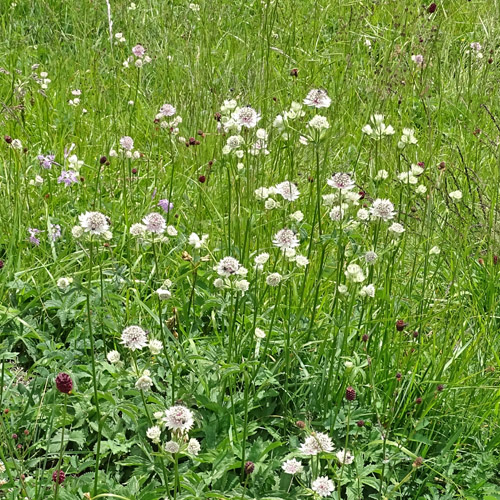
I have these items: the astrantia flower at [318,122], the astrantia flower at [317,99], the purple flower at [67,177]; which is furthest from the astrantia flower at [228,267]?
the purple flower at [67,177]

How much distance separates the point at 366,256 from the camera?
1.81 m

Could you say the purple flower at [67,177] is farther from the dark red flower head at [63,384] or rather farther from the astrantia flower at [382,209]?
the dark red flower head at [63,384]

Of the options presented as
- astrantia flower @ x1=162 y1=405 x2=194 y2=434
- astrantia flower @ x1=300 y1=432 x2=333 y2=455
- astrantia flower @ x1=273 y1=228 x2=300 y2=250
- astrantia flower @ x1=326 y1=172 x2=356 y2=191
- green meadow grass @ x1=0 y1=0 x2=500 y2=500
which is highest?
astrantia flower @ x1=326 y1=172 x2=356 y2=191

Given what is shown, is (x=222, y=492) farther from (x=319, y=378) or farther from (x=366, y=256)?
(x=366, y=256)

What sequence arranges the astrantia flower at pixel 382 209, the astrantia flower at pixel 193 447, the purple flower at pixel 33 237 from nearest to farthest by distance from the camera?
the astrantia flower at pixel 193 447, the astrantia flower at pixel 382 209, the purple flower at pixel 33 237

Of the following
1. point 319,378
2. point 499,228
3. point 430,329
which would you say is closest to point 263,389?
point 319,378

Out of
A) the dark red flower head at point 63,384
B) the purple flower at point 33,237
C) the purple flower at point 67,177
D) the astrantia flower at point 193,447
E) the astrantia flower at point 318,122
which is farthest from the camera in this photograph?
the purple flower at point 67,177

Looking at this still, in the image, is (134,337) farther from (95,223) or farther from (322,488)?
(322,488)

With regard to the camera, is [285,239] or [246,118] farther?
[246,118]

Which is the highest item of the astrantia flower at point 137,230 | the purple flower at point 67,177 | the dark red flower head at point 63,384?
the astrantia flower at point 137,230

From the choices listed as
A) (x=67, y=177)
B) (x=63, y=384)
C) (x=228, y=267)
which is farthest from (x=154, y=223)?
(x=67, y=177)

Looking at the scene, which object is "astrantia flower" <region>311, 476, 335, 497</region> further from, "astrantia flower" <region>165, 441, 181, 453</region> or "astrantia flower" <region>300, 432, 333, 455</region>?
"astrantia flower" <region>165, 441, 181, 453</region>

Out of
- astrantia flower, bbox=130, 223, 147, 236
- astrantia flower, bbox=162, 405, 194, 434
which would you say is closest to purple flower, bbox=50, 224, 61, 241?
astrantia flower, bbox=130, 223, 147, 236

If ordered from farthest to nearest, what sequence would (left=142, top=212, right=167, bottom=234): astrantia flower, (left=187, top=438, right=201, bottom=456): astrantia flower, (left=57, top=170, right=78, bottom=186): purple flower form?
(left=57, top=170, right=78, bottom=186): purple flower < (left=142, top=212, right=167, bottom=234): astrantia flower < (left=187, top=438, right=201, bottom=456): astrantia flower
